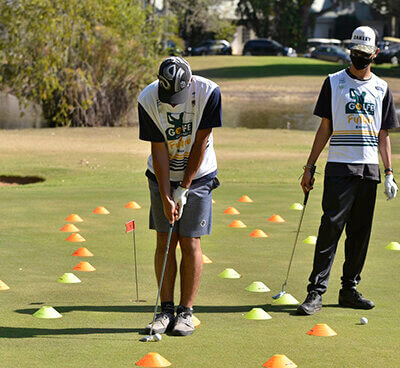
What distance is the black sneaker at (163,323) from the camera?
5.58 m

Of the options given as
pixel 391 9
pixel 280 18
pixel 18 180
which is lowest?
pixel 18 180

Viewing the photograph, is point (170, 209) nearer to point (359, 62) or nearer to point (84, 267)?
point (359, 62)

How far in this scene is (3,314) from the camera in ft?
19.7

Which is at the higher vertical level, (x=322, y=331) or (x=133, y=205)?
(x=322, y=331)

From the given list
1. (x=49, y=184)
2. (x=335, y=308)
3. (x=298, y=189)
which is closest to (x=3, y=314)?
(x=335, y=308)

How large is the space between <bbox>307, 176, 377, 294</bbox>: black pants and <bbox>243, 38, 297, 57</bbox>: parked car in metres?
76.4

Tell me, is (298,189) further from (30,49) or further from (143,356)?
(30,49)

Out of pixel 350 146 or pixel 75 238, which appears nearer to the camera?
pixel 350 146

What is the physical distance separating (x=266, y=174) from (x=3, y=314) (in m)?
11.5

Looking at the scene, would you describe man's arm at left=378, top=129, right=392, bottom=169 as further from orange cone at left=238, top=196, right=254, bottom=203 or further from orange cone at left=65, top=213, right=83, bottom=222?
orange cone at left=238, top=196, right=254, bottom=203

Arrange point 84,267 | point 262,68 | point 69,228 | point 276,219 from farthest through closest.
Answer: point 262,68, point 276,219, point 69,228, point 84,267

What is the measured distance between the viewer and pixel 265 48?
8281 centimetres

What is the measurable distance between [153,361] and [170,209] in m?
1.15

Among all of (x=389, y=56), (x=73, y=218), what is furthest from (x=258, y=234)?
(x=389, y=56)
